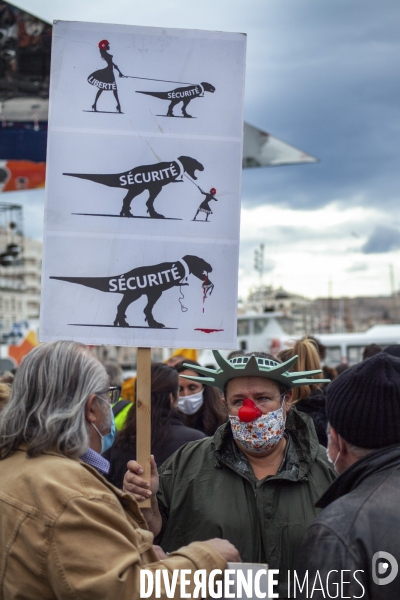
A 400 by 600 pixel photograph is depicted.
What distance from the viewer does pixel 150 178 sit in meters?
3.15

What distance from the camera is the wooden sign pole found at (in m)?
2.90

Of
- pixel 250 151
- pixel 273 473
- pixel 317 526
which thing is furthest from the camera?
pixel 250 151

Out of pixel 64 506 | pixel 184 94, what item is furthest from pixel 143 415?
pixel 184 94

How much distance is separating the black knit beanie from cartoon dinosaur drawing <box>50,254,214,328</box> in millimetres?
993

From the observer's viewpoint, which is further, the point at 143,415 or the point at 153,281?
the point at 153,281

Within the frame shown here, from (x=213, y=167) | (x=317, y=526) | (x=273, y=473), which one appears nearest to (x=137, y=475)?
(x=273, y=473)

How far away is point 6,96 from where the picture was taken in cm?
1377

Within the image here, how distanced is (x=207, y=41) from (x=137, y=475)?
190cm

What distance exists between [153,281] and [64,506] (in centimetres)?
128

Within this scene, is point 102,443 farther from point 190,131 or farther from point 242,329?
point 242,329

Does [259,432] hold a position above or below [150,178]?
below

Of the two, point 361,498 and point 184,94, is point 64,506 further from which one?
point 184,94

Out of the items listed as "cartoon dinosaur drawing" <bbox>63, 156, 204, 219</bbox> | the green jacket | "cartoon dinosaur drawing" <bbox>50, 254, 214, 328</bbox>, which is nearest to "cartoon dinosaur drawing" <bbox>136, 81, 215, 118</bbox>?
"cartoon dinosaur drawing" <bbox>63, 156, 204, 219</bbox>

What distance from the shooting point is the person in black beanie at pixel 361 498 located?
1978 mm
